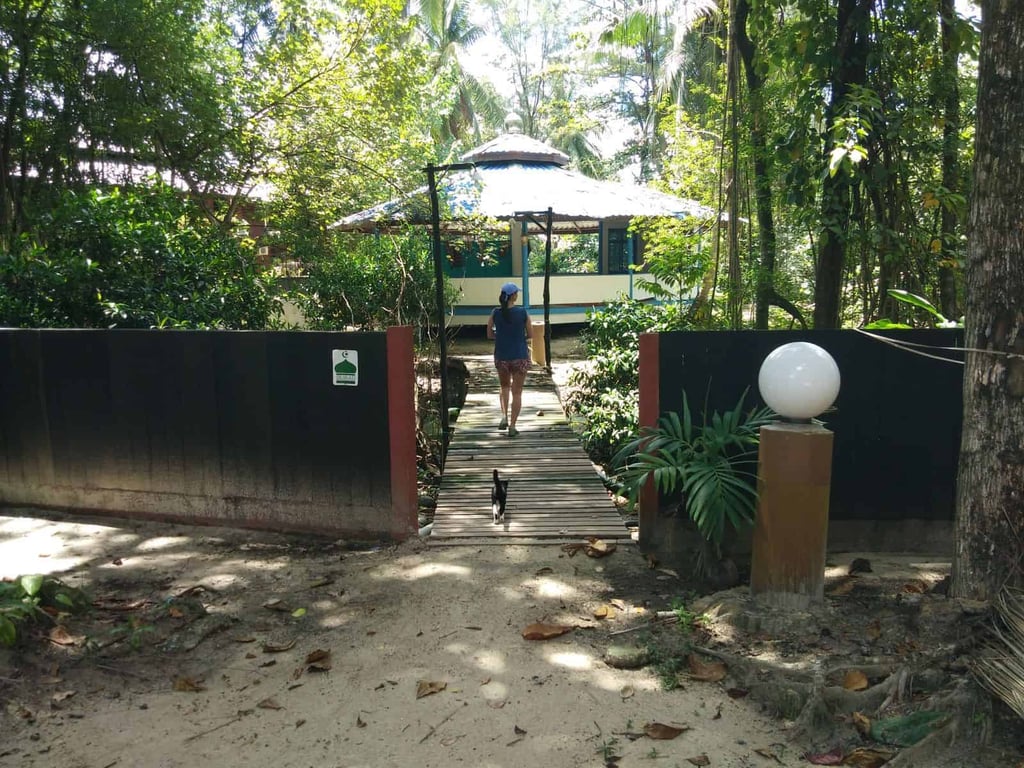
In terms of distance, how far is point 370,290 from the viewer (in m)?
9.84

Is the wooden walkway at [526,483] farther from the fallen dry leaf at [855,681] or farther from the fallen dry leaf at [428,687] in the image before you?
the fallen dry leaf at [855,681]

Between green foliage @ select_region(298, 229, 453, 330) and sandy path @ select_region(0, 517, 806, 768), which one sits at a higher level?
green foliage @ select_region(298, 229, 453, 330)

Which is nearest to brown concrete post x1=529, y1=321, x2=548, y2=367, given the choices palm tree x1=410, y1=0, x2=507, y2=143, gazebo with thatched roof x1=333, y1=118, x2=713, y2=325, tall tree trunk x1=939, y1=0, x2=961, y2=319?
gazebo with thatched roof x1=333, y1=118, x2=713, y2=325

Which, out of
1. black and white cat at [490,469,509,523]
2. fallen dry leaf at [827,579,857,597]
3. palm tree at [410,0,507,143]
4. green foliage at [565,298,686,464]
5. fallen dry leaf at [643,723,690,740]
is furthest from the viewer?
palm tree at [410,0,507,143]

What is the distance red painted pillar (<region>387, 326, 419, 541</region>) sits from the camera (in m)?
5.48

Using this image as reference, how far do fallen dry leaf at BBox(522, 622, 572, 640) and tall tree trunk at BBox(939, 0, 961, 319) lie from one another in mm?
4967

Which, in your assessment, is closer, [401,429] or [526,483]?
[401,429]

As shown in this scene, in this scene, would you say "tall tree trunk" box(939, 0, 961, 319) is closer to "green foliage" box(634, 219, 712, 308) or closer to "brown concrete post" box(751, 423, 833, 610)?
"green foliage" box(634, 219, 712, 308)

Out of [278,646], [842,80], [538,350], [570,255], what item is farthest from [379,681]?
[570,255]

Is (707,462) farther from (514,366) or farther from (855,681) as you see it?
(514,366)

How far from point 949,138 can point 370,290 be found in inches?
253

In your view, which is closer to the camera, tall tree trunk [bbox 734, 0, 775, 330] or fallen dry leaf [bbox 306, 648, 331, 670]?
fallen dry leaf [bbox 306, 648, 331, 670]

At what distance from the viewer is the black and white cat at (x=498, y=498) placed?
20.1 ft

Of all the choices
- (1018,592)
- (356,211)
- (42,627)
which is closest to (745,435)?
(1018,592)
